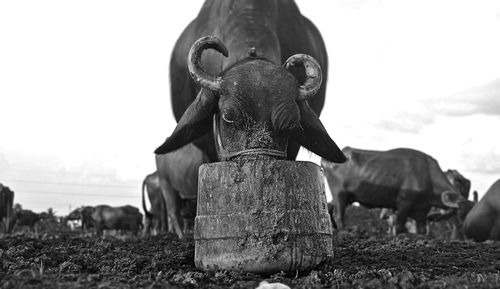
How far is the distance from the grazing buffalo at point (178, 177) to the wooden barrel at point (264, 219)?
7938mm

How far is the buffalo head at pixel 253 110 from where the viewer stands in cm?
471

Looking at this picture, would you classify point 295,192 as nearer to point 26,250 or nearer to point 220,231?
point 220,231

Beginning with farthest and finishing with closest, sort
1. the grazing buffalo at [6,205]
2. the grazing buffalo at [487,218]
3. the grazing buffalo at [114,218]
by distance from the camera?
the grazing buffalo at [114,218] → the grazing buffalo at [6,205] → the grazing buffalo at [487,218]

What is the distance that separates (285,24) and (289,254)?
12.7 ft

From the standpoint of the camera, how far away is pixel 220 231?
4570 mm

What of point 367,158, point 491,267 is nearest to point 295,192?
point 491,267

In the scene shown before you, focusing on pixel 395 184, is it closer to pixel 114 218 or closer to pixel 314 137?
pixel 314 137

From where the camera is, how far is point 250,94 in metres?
4.79

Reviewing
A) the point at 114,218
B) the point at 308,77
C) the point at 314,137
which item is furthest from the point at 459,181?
the point at 114,218

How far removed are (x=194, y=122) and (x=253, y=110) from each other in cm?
84

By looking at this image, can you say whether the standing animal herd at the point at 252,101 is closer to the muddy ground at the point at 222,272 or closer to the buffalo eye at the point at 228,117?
the buffalo eye at the point at 228,117

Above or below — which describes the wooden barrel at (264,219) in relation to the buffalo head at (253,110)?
below

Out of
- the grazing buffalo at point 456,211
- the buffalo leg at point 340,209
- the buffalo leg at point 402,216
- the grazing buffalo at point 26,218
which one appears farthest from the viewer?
the grazing buffalo at point 26,218

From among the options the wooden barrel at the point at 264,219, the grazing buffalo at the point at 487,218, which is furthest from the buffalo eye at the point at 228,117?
the grazing buffalo at the point at 487,218
